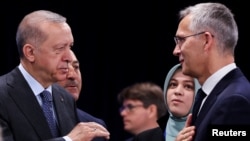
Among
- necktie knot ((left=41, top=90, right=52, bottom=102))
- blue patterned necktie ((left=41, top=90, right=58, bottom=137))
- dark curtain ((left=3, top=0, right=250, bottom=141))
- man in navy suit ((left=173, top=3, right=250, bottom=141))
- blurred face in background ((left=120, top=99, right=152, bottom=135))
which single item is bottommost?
blurred face in background ((left=120, top=99, right=152, bottom=135))

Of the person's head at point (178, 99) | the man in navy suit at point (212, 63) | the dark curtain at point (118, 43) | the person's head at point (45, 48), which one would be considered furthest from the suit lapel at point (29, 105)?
the dark curtain at point (118, 43)

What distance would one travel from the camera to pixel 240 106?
261cm

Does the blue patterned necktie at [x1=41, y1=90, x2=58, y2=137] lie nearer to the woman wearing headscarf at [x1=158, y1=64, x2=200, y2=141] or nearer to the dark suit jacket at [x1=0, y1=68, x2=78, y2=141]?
the dark suit jacket at [x1=0, y1=68, x2=78, y2=141]

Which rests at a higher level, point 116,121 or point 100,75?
point 100,75

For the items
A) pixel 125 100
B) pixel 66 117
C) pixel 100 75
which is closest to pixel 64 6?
pixel 100 75

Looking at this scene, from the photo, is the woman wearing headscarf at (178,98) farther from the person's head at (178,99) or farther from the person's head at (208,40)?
the person's head at (208,40)

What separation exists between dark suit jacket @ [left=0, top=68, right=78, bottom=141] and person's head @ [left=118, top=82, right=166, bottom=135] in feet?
5.54

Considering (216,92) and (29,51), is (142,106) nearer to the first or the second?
(29,51)

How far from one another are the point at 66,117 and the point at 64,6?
2475 mm

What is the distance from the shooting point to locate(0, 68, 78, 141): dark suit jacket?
2971 mm

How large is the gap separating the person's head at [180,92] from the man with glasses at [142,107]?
1.06 meters

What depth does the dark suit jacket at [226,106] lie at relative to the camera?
2604 mm

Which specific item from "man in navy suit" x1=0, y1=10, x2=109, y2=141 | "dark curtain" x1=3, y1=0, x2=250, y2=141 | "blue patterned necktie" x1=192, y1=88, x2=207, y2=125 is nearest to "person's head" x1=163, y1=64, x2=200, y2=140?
"man in navy suit" x1=0, y1=10, x2=109, y2=141

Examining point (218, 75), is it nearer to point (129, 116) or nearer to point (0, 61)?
point (129, 116)
